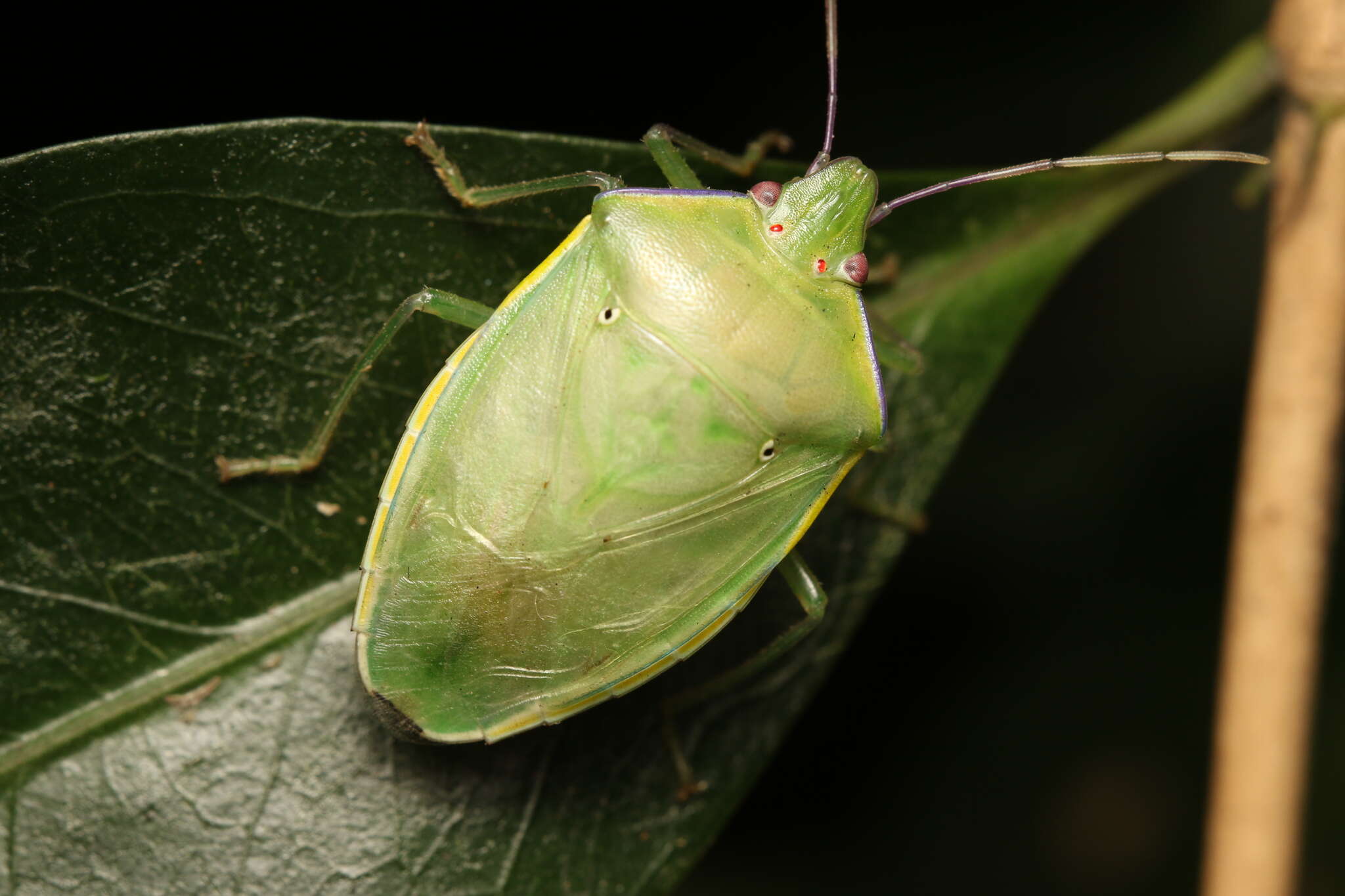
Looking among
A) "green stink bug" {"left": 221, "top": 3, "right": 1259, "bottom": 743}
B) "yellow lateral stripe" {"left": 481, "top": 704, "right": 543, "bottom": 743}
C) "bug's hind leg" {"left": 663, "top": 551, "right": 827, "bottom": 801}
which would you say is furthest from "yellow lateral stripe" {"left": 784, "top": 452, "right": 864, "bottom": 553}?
"yellow lateral stripe" {"left": 481, "top": 704, "right": 543, "bottom": 743}

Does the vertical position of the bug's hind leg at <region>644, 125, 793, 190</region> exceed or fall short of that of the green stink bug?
it exceeds it

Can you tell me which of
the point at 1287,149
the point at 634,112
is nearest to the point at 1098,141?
the point at 1287,149

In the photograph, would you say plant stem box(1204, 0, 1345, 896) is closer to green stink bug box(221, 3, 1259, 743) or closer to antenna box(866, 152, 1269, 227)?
antenna box(866, 152, 1269, 227)

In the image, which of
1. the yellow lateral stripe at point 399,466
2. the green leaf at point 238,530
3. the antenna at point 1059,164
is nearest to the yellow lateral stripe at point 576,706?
the green leaf at point 238,530

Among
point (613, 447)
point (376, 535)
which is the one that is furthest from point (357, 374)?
point (613, 447)

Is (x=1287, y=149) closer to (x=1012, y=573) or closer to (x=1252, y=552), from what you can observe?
(x=1252, y=552)

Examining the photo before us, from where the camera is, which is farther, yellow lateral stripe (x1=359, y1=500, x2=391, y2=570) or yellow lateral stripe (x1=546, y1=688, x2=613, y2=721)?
yellow lateral stripe (x1=546, y1=688, x2=613, y2=721)
